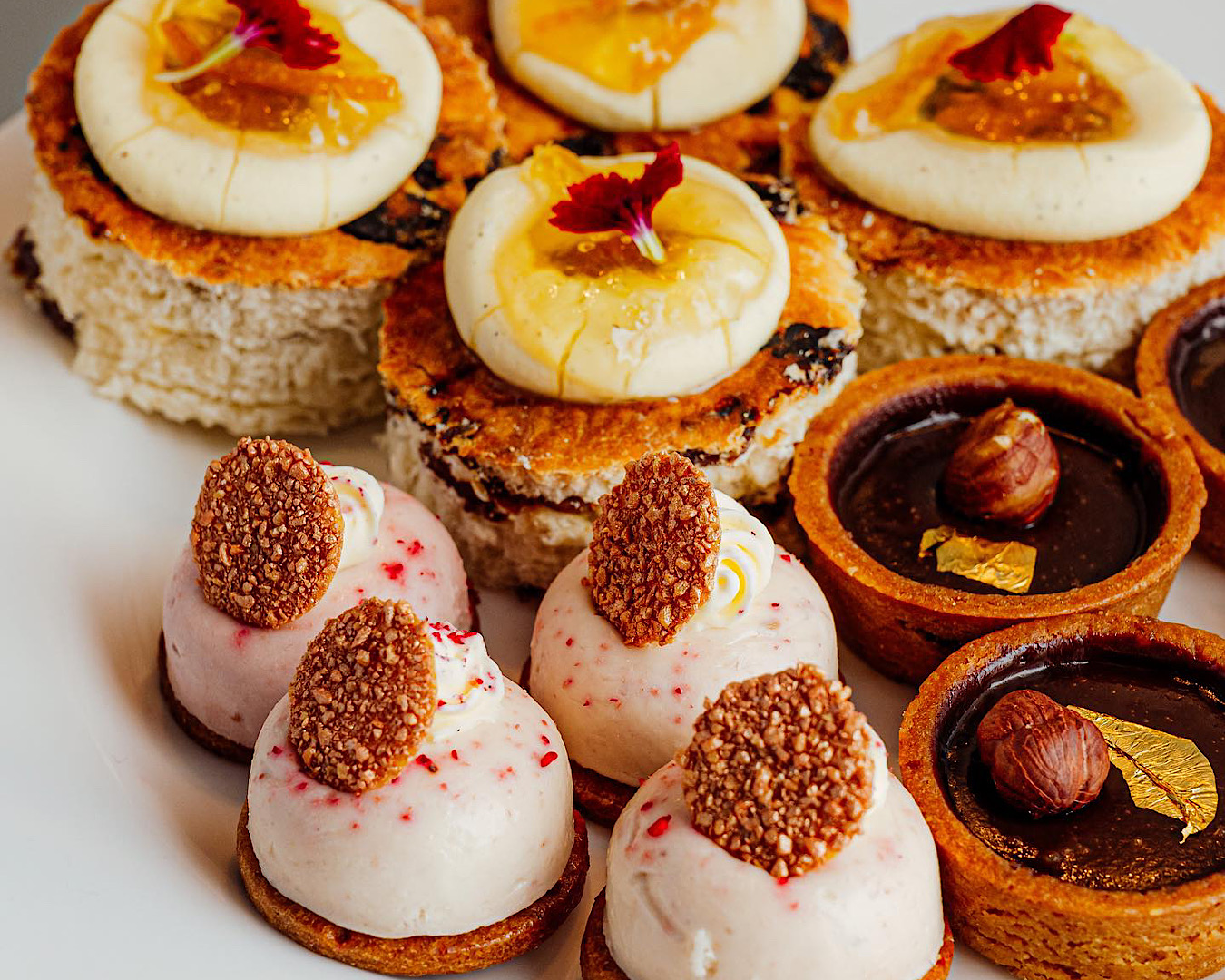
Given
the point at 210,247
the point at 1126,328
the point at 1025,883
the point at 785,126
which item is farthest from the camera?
the point at 785,126

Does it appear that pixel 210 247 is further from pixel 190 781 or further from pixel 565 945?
pixel 565 945

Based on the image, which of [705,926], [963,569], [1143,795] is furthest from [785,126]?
[705,926]

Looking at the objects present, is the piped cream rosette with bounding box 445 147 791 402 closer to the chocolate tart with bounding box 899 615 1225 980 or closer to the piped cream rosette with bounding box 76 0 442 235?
the piped cream rosette with bounding box 76 0 442 235

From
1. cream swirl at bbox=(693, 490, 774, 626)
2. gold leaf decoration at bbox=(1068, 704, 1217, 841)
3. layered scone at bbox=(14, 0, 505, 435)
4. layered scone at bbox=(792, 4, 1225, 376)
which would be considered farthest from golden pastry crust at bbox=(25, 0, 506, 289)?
gold leaf decoration at bbox=(1068, 704, 1217, 841)

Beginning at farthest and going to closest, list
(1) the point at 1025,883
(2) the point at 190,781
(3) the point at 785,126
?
(3) the point at 785,126
(2) the point at 190,781
(1) the point at 1025,883

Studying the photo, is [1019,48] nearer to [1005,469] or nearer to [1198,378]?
[1198,378]

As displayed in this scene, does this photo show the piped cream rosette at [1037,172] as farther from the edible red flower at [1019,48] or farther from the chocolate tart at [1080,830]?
→ the chocolate tart at [1080,830]
